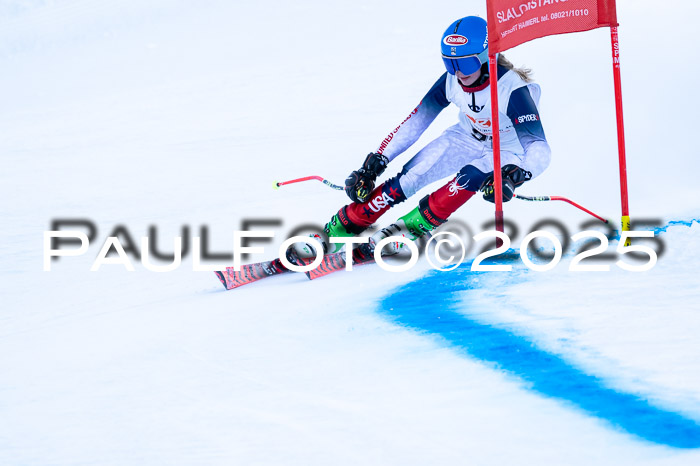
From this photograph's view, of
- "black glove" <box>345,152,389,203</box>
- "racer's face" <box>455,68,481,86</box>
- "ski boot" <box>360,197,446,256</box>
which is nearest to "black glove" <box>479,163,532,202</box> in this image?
"ski boot" <box>360,197,446,256</box>

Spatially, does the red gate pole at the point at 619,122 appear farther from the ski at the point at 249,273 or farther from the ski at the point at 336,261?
the ski at the point at 249,273

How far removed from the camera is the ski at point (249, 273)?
5043mm

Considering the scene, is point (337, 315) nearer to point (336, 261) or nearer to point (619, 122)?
point (336, 261)

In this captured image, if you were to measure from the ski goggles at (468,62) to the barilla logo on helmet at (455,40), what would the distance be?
82 mm

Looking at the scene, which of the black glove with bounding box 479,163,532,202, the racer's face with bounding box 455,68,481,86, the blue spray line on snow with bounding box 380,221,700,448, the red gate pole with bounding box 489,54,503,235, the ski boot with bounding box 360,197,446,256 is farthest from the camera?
the ski boot with bounding box 360,197,446,256

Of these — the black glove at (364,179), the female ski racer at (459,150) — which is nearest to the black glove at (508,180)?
the female ski racer at (459,150)

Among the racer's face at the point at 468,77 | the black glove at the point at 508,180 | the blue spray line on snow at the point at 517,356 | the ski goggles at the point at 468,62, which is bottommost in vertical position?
the blue spray line on snow at the point at 517,356

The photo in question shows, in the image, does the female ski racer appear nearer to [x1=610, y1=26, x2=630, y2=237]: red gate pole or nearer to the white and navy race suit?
the white and navy race suit

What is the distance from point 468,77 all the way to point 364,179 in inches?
34.7

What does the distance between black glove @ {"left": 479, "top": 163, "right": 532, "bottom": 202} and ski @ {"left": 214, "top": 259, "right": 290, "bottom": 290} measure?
1.36 metres

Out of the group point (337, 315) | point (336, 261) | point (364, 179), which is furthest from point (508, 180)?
point (337, 315)

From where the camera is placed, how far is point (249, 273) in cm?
518

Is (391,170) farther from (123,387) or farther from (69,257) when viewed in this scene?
(123,387)

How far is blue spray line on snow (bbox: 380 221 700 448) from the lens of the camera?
9.23 ft
